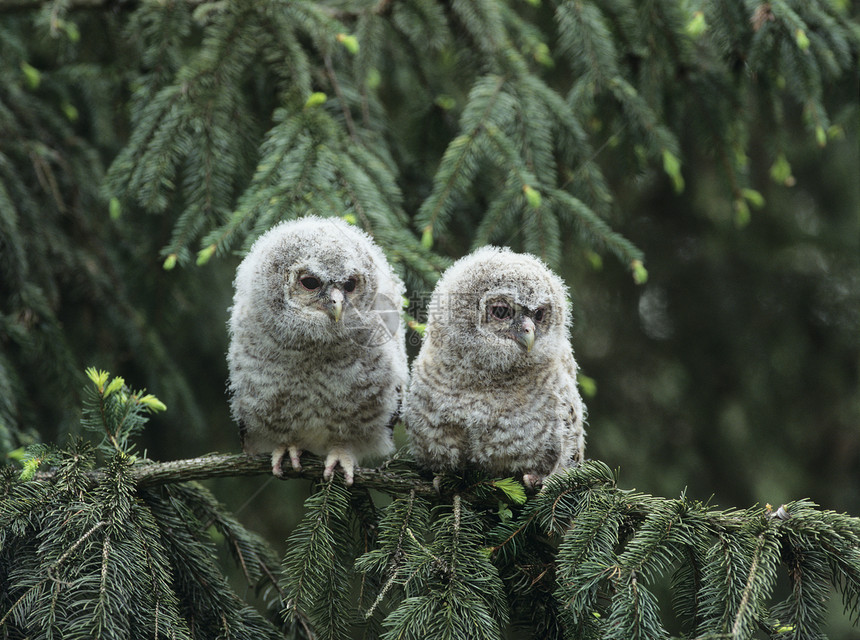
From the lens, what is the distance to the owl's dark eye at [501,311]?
2.38 m

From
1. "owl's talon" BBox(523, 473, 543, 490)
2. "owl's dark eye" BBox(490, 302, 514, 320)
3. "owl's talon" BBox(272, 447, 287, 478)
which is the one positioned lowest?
"owl's talon" BBox(272, 447, 287, 478)

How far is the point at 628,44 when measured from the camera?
325 cm

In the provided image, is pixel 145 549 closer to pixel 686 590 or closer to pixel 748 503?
pixel 686 590

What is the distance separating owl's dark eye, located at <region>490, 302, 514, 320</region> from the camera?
2.38m

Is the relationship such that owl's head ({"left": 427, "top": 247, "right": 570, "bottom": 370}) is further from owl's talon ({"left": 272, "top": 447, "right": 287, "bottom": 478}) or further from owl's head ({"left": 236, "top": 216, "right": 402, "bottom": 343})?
owl's talon ({"left": 272, "top": 447, "right": 287, "bottom": 478})

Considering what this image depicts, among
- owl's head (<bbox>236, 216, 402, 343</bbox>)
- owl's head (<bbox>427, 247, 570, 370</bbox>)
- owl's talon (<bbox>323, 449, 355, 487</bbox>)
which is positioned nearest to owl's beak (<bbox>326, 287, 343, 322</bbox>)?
owl's head (<bbox>236, 216, 402, 343</bbox>)

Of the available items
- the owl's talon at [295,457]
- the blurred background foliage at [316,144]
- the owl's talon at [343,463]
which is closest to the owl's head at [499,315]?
the blurred background foliage at [316,144]

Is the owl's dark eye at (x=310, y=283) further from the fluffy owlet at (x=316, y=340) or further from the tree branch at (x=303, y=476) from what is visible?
the tree branch at (x=303, y=476)

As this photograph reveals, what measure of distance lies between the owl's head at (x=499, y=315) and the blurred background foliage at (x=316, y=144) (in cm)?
25

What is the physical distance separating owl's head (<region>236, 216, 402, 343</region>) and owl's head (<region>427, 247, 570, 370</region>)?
26 cm

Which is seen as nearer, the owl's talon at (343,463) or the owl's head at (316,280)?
the owl's talon at (343,463)

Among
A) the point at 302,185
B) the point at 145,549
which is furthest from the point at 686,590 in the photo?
the point at 302,185

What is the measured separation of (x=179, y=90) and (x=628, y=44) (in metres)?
1.97

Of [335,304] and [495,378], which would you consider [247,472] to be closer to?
[335,304]
